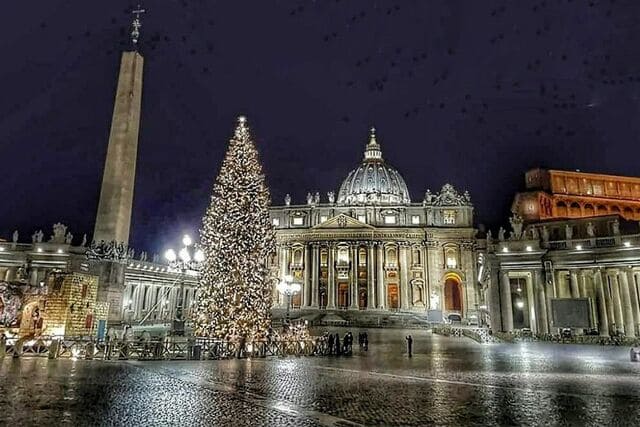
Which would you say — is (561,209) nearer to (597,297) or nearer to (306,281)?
(597,297)

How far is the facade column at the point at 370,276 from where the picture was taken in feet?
228

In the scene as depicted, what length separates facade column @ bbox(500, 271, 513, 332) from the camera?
31438mm

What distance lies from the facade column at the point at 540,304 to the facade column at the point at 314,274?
42.8 meters

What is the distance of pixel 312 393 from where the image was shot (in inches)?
388

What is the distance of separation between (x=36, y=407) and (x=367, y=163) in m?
94.6

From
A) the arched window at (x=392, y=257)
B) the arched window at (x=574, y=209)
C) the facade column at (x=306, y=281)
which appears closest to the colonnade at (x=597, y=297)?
the arched window at (x=574, y=209)

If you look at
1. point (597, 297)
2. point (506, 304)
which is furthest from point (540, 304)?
point (597, 297)

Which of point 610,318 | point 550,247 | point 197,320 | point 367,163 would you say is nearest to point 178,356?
point 197,320

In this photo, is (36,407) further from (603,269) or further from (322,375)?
(603,269)

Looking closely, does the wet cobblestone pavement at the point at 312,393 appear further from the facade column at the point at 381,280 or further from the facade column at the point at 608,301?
the facade column at the point at 381,280

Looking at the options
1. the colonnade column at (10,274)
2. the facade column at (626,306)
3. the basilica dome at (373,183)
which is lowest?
the facade column at (626,306)

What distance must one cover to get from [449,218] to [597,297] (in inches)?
1548

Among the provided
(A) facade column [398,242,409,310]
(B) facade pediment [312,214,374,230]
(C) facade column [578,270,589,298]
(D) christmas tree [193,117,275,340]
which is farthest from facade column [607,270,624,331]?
(B) facade pediment [312,214,374,230]

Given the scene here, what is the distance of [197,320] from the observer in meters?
19.3
